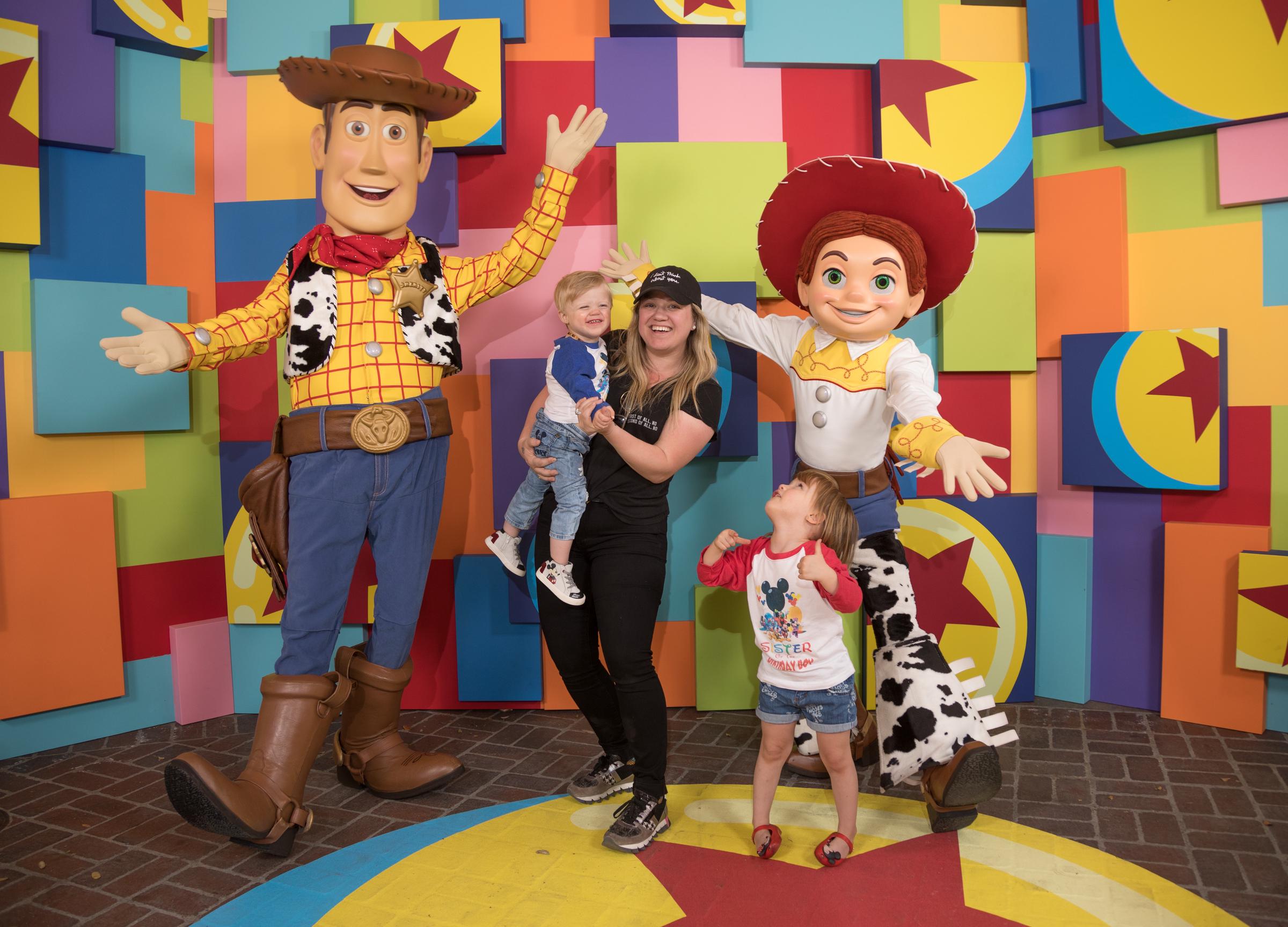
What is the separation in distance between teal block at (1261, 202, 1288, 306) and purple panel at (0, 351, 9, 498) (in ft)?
16.6

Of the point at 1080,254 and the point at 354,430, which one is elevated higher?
the point at 1080,254

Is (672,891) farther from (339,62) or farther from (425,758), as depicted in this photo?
(339,62)

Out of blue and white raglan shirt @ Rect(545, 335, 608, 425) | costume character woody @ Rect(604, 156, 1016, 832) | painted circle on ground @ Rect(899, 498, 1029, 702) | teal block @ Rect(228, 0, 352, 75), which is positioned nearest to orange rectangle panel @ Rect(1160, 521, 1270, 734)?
painted circle on ground @ Rect(899, 498, 1029, 702)

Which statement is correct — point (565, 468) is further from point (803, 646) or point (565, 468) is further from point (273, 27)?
point (273, 27)

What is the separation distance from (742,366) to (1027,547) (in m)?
1.46

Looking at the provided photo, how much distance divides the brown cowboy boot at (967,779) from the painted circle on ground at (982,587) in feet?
3.82

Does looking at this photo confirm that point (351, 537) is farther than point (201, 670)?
No

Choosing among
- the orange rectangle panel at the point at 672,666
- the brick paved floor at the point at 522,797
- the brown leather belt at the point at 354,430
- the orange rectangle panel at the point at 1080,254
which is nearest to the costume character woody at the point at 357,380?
the brown leather belt at the point at 354,430

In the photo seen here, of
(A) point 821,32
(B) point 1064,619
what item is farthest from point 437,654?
(A) point 821,32

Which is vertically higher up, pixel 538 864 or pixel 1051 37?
pixel 1051 37

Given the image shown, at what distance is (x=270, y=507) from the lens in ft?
9.73

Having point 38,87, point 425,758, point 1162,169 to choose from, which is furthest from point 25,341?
point 1162,169

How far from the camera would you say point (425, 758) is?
10.5 feet

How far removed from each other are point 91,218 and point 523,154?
5.95ft
